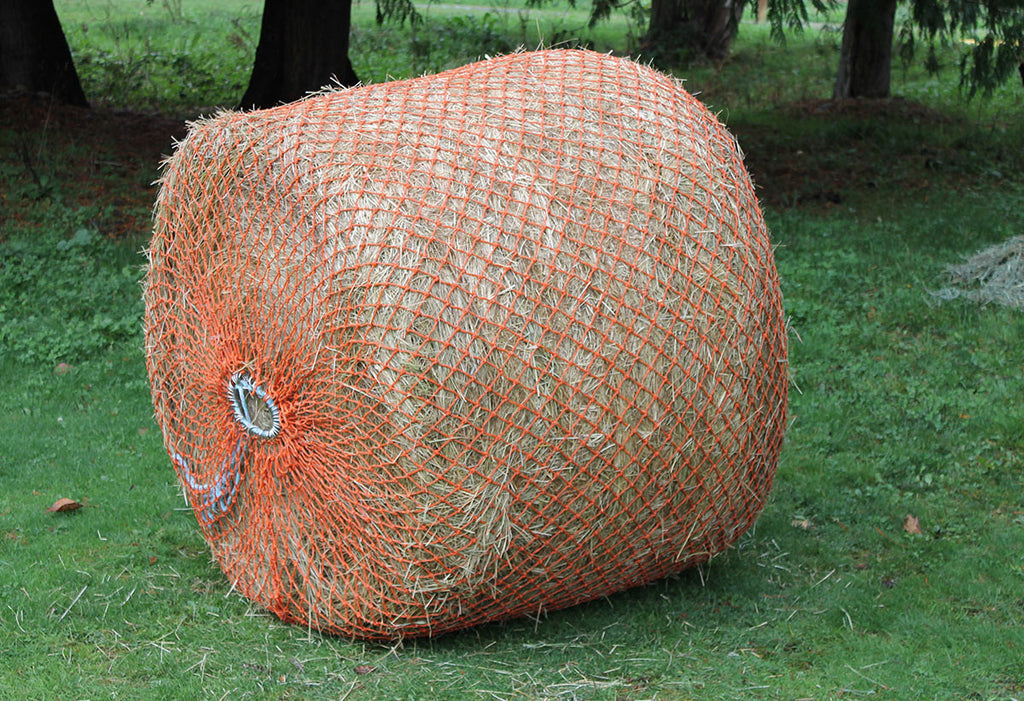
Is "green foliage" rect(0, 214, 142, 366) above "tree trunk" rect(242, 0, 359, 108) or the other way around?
the other way around

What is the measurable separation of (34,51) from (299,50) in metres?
3.20

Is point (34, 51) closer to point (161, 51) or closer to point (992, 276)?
point (161, 51)

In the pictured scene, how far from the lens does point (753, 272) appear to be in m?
4.46

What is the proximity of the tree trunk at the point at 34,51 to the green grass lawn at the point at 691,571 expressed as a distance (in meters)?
1.25

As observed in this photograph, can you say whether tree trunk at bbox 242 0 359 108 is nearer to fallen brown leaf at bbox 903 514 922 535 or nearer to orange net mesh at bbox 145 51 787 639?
orange net mesh at bbox 145 51 787 639

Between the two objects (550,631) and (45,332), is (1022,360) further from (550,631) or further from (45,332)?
(45,332)

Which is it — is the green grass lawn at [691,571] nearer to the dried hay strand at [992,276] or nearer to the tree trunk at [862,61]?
the dried hay strand at [992,276]

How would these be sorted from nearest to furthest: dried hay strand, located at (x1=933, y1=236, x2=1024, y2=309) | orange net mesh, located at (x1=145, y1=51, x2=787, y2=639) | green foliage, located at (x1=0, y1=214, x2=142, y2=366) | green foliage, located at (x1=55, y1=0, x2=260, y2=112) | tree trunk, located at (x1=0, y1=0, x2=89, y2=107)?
1. orange net mesh, located at (x1=145, y1=51, x2=787, y2=639)
2. green foliage, located at (x1=0, y1=214, x2=142, y2=366)
3. dried hay strand, located at (x1=933, y1=236, x2=1024, y2=309)
4. tree trunk, located at (x1=0, y1=0, x2=89, y2=107)
5. green foliage, located at (x1=55, y1=0, x2=260, y2=112)

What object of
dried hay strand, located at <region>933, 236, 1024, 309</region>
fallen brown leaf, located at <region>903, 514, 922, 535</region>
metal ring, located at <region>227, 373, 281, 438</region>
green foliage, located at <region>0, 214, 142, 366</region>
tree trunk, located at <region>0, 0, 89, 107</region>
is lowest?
dried hay strand, located at <region>933, 236, 1024, 309</region>

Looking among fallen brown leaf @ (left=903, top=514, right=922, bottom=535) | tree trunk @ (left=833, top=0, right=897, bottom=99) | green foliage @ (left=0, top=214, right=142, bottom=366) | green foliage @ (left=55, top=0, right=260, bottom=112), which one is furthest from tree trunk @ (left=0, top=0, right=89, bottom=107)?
fallen brown leaf @ (left=903, top=514, right=922, bottom=535)

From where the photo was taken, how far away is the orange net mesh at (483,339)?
4.00 metres

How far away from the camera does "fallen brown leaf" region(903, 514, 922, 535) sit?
561cm

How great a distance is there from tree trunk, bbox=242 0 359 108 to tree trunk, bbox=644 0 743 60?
8.24m

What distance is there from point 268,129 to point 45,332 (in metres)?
4.38
